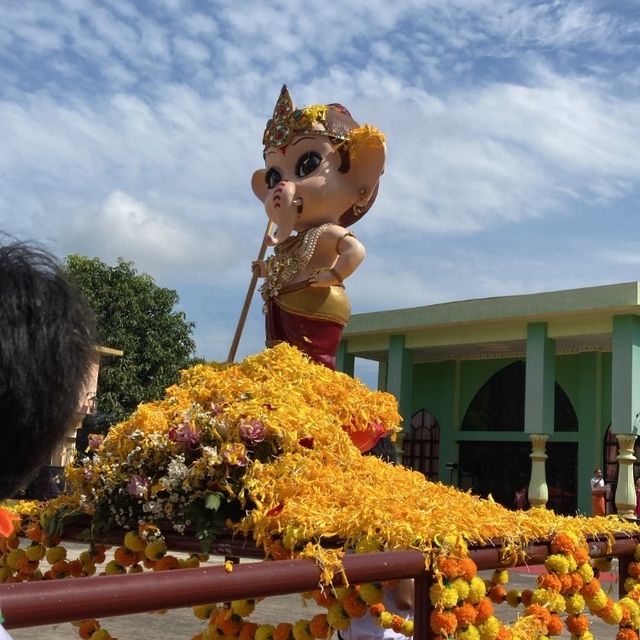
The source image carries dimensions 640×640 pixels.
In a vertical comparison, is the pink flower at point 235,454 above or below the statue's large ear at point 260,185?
below

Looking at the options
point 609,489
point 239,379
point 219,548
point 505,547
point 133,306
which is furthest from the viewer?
point 133,306

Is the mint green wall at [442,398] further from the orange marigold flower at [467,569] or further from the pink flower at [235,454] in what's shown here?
the orange marigold flower at [467,569]

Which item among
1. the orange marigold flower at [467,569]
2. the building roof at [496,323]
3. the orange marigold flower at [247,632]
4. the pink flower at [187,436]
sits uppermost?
the building roof at [496,323]

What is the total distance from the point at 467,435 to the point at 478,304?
3.30m

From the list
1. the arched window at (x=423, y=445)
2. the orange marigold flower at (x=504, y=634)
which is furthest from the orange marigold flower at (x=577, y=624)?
the arched window at (x=423, y=445)

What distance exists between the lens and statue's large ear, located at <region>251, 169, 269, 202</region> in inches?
195

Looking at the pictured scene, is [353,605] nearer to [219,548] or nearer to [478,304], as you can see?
[219,548]

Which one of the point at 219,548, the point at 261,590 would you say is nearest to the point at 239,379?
the point at 219,548

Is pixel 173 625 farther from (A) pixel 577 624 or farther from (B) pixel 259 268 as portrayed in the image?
(A) pixel 577 624

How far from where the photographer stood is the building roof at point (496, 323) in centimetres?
1338

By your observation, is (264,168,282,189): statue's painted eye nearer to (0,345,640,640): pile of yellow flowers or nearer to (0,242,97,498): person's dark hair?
(0,345,640,640): pile of yellow flowers

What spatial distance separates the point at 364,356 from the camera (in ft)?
58.4

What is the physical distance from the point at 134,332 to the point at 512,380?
799 cm

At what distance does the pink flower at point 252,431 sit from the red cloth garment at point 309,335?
4.28 ft
